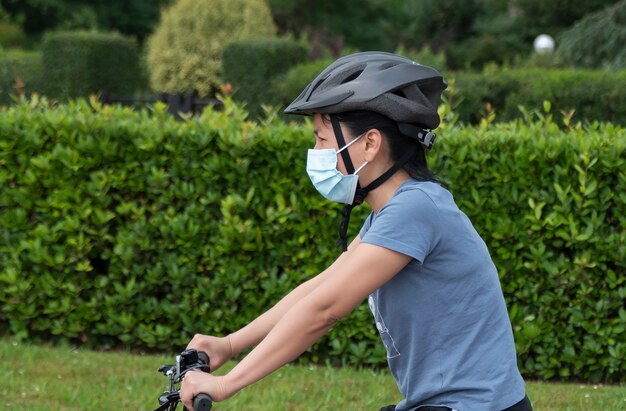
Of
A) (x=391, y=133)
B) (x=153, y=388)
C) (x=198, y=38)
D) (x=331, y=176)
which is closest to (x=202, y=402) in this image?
(x=331, y=176)

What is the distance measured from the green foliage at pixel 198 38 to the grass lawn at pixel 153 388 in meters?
15.6

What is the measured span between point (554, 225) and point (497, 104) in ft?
26.6

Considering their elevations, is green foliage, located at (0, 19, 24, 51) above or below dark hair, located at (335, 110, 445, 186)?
below

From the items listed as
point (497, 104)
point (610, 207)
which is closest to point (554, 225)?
point (610, 207)

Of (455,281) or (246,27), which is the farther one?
(246,27)

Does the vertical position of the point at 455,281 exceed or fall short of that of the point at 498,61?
it exceeds it

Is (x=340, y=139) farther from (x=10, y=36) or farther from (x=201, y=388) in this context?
(x=10, y=36)

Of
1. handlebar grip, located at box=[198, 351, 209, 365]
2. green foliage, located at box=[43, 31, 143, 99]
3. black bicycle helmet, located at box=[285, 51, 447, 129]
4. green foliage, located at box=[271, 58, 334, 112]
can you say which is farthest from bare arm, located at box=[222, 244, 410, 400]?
green foliage, located at box=[43, 31, 143, 99]

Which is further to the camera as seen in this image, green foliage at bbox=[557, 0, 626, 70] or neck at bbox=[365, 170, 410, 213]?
green foliage at bbox=[557, 0, 626, 70]

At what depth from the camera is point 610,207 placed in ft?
19.6

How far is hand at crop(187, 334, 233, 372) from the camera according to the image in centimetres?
277

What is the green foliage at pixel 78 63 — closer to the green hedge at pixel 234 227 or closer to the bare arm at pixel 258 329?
the green hedge at pixel 234 227

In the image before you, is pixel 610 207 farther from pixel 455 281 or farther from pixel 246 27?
pixel 246 27

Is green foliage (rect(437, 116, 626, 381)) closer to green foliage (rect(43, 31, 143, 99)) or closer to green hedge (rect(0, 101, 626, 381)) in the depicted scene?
green hedge (rect(0, 101, 626, 381))
